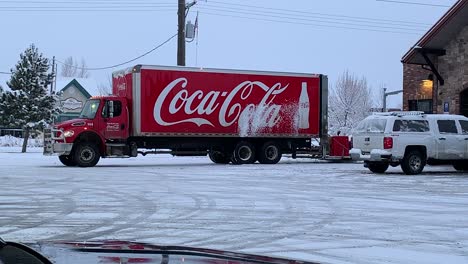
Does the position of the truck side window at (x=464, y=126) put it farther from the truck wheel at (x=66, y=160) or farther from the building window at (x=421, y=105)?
the truck wheel at (x=66, y=160)

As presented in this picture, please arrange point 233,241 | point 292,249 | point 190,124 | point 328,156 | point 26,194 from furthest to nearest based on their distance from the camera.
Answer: point 328,156 → point 190,124 → point 26,194 → point 233,241 → point 292,249

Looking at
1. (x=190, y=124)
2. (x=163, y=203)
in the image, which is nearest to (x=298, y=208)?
(x=163, y=203)

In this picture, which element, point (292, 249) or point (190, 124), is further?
point (190, 124)

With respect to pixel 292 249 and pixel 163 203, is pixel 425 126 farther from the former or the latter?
pixel 292 249

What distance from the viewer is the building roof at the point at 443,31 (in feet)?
72.6

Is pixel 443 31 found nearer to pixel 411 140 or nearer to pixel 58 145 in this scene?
pixel 411 140

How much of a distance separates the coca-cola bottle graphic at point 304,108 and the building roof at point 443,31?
4.39 metres

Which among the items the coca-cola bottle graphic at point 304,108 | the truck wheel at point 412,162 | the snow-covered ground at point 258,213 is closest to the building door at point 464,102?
the truck wheel at point 412,162

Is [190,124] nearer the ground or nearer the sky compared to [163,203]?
nearer the sky

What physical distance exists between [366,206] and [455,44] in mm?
14660

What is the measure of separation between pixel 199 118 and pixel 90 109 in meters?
4.20

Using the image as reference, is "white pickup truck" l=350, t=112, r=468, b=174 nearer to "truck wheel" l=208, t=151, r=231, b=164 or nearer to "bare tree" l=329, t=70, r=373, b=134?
"truck wheel" l=208, t=151, r=231, b=164

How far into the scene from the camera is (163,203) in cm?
1140

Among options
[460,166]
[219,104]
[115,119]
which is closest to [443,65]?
[460,166]
